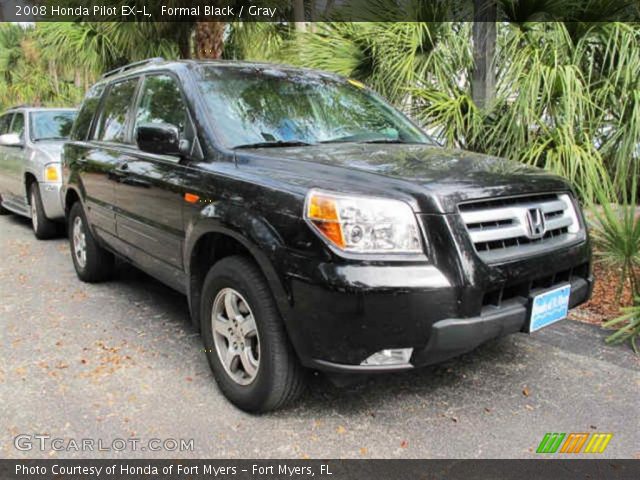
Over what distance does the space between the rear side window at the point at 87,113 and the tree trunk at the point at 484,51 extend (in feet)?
12.2

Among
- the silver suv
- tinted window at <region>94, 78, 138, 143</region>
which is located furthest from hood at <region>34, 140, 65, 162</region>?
tinted window at <region>94, 78, 138, 143</region>

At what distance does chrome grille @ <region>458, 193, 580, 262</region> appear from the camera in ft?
8.75

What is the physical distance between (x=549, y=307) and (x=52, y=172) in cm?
603

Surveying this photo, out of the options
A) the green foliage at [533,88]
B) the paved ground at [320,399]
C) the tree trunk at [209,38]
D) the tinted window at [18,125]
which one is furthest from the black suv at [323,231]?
the tree trunk at [209,38]

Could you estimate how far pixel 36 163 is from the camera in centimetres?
710

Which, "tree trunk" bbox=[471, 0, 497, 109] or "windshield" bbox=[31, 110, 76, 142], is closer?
"tree trunk" bbox=[471, 0, 497, 109]

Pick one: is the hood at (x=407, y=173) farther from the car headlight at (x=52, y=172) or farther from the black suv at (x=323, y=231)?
the car headlight at (x=52, y=172)

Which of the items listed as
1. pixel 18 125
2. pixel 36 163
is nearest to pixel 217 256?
pixel 36 163

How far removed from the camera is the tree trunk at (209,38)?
8.84 meters

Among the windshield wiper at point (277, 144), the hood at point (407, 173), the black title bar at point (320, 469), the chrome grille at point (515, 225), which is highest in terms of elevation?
the windshield wiper at point (277, 144)

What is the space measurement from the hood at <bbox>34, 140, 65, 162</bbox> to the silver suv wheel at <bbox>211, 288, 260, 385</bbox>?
4.78m

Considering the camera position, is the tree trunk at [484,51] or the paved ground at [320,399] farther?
the tree trunk at [484,51]

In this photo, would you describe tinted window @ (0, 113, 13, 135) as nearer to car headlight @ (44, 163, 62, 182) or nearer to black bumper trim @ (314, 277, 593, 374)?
car headlight @ (44, 163, 62, 182)

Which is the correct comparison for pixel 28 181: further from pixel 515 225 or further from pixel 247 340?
pixel 515 225
